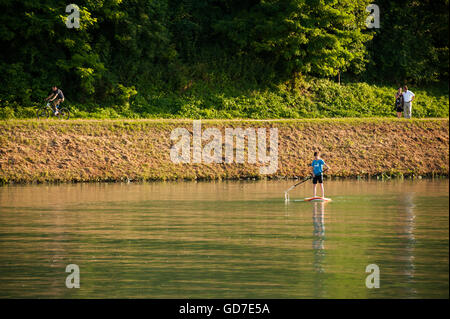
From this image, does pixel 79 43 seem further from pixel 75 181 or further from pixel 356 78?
pixel 356 78

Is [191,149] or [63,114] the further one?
[63,114]

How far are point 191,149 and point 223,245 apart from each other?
23832 mm

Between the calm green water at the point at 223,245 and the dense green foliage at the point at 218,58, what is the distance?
20.3 meters

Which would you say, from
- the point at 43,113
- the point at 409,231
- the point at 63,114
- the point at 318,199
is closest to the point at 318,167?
the point at 318,199

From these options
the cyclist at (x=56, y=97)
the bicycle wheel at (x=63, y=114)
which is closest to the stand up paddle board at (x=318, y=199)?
the cyclist at (x=56, y=97)

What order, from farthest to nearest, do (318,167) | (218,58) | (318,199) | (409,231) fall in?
1. (218,58)
2. (318,167)
3. (318,199)
4. (409,231)

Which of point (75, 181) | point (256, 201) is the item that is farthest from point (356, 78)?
point (256, 201)

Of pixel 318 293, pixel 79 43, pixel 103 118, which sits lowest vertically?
pixel 318 293

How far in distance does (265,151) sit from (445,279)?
28551mm

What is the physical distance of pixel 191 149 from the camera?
41781 millimetres

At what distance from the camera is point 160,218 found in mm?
23234

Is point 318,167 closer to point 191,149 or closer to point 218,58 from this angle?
point 191,149

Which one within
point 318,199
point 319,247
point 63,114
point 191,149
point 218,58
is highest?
point 218,58

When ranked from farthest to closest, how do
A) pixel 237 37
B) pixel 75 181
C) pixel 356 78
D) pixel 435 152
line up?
pixel 356 78, pixel 237 37, pixel 435 152, pixel 75 181
